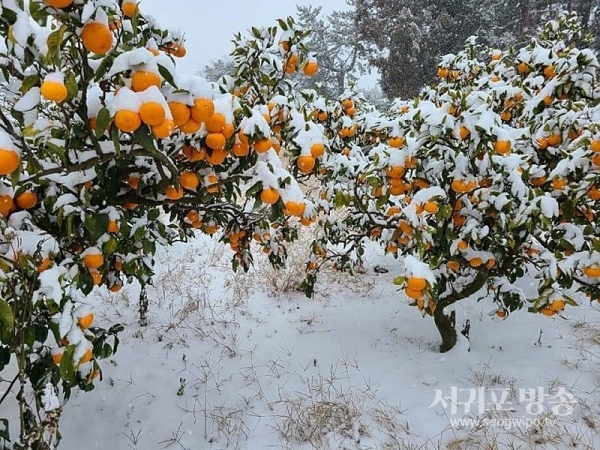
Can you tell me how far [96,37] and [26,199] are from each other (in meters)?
0.69

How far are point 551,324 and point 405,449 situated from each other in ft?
6.32

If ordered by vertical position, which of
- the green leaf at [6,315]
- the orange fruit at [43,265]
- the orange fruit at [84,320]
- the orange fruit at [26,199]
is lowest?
the green leaf at [6,315]

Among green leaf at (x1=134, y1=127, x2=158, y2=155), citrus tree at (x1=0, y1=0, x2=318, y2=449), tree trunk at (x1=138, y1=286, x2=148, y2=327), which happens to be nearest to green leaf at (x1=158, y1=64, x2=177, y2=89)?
citrus tree at (x1=0, y1=0, x2=318, y2=449)

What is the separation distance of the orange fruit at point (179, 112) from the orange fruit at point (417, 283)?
3.17ft

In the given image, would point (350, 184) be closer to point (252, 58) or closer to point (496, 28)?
point (252, 58)

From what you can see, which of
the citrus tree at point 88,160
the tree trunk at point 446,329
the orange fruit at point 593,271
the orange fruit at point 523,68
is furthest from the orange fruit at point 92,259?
the orange fruit at point 523,68

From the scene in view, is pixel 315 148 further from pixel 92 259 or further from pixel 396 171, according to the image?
pixel 92 259

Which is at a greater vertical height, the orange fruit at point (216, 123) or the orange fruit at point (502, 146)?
the orange fruit at point (502, 146)

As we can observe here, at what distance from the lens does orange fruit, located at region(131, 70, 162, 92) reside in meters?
0.84

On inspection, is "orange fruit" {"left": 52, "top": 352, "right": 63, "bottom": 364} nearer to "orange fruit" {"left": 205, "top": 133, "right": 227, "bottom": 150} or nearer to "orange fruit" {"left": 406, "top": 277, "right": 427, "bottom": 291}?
"orange fruit" {"left": 205, "top": 133, "right": 227, "bottom": 150}

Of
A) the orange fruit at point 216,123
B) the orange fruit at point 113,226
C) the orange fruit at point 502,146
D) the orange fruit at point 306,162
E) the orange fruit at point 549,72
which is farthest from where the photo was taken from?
the orange fruit at point 549,72

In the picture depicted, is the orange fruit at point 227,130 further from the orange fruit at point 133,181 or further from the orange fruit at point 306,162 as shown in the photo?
the orange fruit at point 133,181

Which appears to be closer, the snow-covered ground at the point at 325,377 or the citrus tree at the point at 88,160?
the citrus tree at the point at 88,160

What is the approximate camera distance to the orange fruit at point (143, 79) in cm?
84
